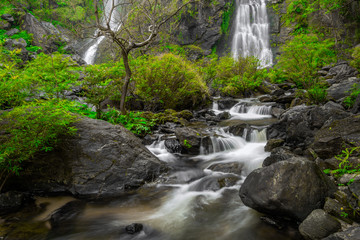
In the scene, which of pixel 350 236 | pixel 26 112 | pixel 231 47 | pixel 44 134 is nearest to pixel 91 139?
pixel 44 134

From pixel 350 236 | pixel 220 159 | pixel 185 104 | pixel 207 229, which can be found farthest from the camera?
pixel 185 104

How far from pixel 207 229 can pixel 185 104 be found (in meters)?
9.62

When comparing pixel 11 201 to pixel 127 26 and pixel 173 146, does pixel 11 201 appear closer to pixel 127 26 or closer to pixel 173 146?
pixel 173 146

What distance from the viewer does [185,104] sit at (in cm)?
1260

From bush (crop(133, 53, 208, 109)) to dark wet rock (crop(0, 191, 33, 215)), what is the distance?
6.52 meters

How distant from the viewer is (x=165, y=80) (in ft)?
34.1

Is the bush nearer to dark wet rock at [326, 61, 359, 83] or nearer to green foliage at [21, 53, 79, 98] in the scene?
green foliage at [21, 53, 79, 98]

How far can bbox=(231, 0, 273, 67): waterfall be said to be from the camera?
3084 centimetres

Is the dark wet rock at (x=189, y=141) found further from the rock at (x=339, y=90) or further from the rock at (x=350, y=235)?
the rock at (x=339, y=90)

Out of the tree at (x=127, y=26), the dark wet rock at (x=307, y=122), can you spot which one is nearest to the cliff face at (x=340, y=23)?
the dark wet rock at (x=307, y=122)

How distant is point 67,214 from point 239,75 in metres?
14.1

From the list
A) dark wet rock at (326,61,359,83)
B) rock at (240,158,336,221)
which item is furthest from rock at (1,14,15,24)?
dark wet rock at (326,61,359,83)

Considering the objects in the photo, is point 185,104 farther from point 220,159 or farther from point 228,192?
point 228,192

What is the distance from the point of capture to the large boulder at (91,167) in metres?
→ 4.39
